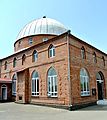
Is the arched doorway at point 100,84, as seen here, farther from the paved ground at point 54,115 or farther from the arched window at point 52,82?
the paved ground at point 54,115

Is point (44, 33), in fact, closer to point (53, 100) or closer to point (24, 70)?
point (24, 70)

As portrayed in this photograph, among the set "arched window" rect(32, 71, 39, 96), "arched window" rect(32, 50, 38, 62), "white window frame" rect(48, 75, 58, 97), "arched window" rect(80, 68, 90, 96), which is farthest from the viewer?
"arched window" rect(32, 50, 38, 62)

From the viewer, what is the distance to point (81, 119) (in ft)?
34.8

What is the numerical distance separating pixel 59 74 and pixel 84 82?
124 inches

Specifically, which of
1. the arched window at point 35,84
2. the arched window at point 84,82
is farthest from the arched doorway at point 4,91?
the arched window at point 84,82

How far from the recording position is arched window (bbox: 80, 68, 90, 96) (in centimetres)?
1734

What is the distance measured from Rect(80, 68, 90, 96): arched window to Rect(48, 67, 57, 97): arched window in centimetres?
275

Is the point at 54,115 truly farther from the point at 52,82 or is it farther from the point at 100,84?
the point at 100,84

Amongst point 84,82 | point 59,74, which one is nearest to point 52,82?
point 59,74

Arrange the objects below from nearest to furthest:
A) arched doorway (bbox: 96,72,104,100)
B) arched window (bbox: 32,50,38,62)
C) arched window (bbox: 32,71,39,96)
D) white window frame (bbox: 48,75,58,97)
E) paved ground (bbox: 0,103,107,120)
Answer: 1. paved ground (bbox: 0,103,107,120)
2. white window frame (bbox: 48,75,58,97)
3. arched window (bbox: 32,71,39,96)
4. arched window (bbox: 32,50,38,62)
5. arched doorway (bbox: 96,72,104,100)

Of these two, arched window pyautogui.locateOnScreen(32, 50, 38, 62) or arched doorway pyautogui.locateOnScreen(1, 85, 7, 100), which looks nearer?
arched window pyautogui.locateOnScreen(32, 50, 38, 62)

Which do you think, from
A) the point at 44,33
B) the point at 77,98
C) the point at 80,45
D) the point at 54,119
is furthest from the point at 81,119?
the point at 44,33

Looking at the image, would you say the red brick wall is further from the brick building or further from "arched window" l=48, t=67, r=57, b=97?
"arched window" l=48, t=67, r=57, b=97

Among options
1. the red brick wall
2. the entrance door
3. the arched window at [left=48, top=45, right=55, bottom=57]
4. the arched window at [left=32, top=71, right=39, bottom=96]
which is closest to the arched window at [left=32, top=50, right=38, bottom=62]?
the arched window at [left=32, top=71, right=39, bottom=96]
